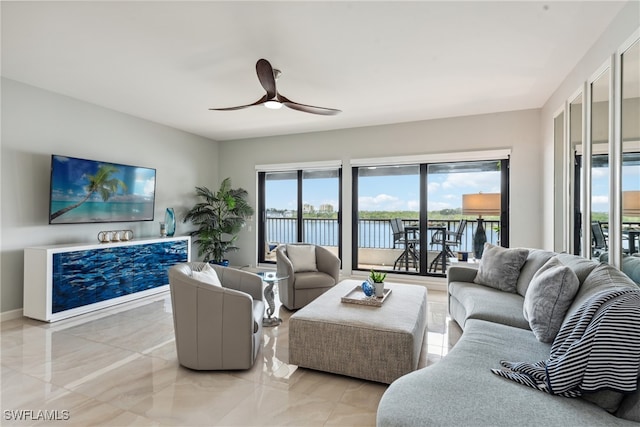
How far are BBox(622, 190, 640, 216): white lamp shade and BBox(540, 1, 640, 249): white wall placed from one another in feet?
3.67

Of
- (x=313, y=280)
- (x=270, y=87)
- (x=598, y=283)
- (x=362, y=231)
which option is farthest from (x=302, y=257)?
(x=598, y=283)

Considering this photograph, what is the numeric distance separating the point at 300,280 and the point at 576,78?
3.66m

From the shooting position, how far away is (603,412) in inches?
50.2

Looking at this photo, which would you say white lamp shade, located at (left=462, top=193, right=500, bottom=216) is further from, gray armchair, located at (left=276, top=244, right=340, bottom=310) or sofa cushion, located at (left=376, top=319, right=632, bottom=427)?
sofa cushion, located at (left=376, top=319, right=632, bottom=427)

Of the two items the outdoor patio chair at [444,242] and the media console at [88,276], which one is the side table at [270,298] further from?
the outdoor patio chair at [444,242]

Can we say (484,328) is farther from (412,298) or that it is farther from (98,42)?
(98,42)

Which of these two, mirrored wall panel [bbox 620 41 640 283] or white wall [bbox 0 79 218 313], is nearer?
mirrored wall panel [bbox 620 41 640 283]

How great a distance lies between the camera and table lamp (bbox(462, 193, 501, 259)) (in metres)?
4.16

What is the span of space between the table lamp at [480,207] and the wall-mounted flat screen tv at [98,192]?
479 centimetres

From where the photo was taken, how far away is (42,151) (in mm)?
3850

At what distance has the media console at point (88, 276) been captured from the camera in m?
3.50

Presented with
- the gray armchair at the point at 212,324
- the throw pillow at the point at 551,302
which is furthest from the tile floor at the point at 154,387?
the throw pillow at the point at 551,302

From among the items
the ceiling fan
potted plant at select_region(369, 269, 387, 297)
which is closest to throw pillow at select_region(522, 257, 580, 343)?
potted plant at select_region(369, 269, 387, 297)

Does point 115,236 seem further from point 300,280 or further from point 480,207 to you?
point 480,207
